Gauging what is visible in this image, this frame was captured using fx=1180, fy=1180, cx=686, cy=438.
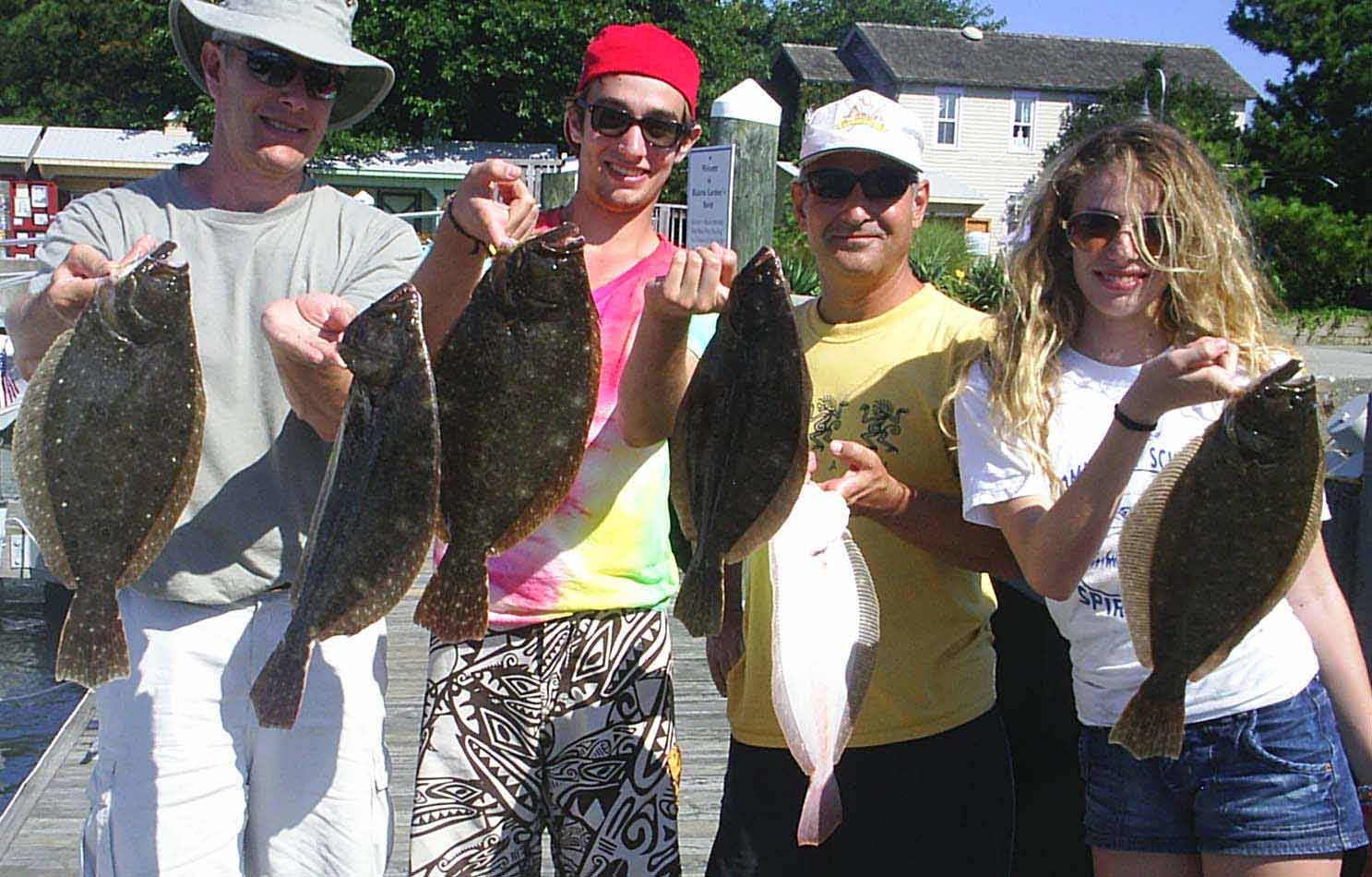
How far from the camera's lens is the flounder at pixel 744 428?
2.35m

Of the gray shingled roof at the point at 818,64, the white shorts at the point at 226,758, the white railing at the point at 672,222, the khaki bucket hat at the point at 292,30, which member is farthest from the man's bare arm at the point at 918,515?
the gray shingled roof at the point at 818,64

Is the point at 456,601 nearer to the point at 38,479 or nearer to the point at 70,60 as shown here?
the point at 38,479

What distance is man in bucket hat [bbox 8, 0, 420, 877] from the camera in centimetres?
279

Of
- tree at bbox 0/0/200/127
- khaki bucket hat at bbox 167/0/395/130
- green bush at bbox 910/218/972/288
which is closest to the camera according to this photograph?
khaki bucket hat at bbox 167/0/395/130

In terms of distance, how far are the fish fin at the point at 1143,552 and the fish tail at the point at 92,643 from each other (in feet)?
6.76

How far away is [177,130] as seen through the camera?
40.8m

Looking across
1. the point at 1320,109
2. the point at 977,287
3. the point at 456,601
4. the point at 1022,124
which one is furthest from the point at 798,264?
the point at 1022,124

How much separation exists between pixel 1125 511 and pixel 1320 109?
30.4m

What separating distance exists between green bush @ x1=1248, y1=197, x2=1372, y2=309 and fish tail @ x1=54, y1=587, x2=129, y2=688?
82.9 feet

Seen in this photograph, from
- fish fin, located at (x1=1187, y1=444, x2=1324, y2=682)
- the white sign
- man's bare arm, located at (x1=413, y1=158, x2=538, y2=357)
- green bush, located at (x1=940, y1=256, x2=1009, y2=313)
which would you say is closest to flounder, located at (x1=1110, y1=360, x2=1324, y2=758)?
fish fin, located at (x1=1187, y1=444, x2=1324, y2=682)

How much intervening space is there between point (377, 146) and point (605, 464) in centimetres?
3243

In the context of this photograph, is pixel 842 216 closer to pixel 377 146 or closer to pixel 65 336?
pixel 65 336

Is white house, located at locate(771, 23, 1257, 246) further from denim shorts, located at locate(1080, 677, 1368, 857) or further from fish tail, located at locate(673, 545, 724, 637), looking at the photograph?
fish tail, located at locate(673, 545, 724, 637)

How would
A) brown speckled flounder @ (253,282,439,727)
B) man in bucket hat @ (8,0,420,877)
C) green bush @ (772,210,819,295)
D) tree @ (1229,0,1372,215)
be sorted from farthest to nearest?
tree @ (1229,0,1372,215), green bush @ (772,210,819,295), man in bucket hat @ (8,0,420,877), brown speckled flounder @ (253,282,439,727)
